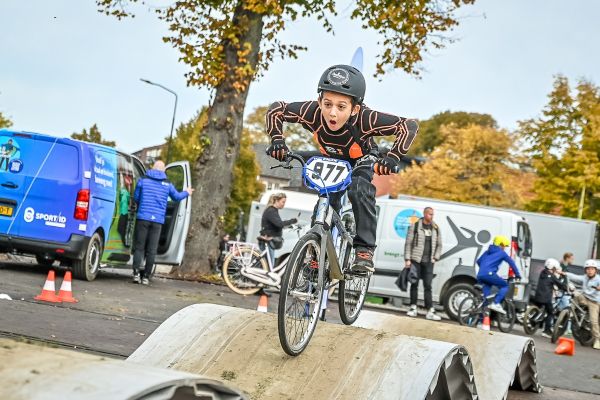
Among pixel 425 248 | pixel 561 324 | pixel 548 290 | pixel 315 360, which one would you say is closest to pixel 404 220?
pixel 425 248

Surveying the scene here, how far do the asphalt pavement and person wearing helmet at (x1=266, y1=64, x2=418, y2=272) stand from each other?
6.92 ft

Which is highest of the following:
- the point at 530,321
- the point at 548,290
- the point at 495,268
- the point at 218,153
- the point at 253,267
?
the point at 218,153

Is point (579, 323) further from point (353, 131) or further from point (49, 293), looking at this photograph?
point (353, 131)

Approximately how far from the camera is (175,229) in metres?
16.8

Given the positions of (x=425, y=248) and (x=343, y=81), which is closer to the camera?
(x=343, y=81)

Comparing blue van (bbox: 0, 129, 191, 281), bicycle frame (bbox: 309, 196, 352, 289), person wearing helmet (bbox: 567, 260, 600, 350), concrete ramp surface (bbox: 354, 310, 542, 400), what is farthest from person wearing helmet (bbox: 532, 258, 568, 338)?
bicycle frame (bbox: 309, 196, 352, 289)

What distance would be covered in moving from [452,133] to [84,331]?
59772 mm

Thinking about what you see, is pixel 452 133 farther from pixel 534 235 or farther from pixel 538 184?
pixel 534 235

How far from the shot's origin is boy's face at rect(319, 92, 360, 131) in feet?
22.5

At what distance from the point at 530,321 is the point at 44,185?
11.3 m

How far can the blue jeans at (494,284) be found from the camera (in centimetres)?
1834

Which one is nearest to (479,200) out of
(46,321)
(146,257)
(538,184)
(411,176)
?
(411,176)

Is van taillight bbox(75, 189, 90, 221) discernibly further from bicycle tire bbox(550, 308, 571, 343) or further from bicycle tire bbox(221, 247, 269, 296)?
bicycle tire bbox(550, 308, 571, 343)

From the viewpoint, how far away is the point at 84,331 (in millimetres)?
8844
